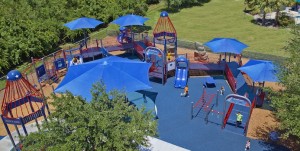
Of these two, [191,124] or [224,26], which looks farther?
[224,26]

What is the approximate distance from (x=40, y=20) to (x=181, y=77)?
17.3m

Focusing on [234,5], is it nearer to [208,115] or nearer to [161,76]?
[161,76]

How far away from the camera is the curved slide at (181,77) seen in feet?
81.0

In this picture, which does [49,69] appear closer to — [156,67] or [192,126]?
[156,67]

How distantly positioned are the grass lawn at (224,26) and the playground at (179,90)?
242 inches

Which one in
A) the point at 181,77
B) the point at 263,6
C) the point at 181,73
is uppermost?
the point at 263,6

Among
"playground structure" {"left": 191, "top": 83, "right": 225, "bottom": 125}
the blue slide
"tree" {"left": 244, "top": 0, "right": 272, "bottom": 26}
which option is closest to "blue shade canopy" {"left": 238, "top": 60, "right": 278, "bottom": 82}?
"playground structure" {"left": 191, "top": 83, "right": 225, "bottom": 125}

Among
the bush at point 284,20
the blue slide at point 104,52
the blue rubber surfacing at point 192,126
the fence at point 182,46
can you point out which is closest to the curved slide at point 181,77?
the blue rubber surfacing at point 192,126

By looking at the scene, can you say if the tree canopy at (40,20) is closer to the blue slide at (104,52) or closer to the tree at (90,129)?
the blue slide at (104,52)

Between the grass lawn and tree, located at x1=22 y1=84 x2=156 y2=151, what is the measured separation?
22585 millimetres

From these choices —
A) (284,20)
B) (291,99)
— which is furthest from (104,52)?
(284,20)

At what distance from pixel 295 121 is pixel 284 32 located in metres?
25.5

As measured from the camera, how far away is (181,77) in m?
25.1

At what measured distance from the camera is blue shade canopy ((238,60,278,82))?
20.7 meters
